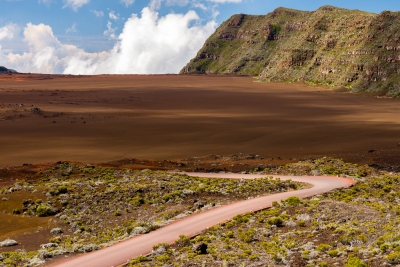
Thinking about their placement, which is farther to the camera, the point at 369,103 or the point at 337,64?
the point at 337,64

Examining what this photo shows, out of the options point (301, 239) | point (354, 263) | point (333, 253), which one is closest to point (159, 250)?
point (301, 239)

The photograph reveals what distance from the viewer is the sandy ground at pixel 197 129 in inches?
2271

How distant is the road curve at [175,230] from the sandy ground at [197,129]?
19.0 m

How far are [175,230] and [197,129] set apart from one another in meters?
50.9

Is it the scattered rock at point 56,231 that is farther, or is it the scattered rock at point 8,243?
the scattered rock at point 56,231

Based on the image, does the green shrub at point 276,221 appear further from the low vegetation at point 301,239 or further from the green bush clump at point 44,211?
the green bush clump at point 44,211

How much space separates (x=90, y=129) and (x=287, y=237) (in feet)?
194

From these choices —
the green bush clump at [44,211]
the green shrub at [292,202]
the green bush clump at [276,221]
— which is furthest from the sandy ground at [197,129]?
the green bush clump at [276,221]

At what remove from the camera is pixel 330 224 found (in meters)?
22.3

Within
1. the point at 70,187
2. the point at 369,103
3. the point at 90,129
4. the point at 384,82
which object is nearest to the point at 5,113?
the point at 90,129

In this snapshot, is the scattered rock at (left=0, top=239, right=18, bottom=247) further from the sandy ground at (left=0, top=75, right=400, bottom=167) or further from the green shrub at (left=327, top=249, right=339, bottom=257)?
the sandy ground at (left=0, top=75, right=400, bottom=167)

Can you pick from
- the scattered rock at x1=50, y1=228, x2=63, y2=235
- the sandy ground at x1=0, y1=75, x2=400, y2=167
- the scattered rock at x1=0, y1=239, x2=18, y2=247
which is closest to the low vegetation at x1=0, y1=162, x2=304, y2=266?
the scattered rock at x1=50, y1=228, x2=63, y2=235

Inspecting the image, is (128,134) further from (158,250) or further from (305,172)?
(158,250)

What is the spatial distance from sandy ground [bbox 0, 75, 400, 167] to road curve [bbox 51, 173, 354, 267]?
62.4 ft
